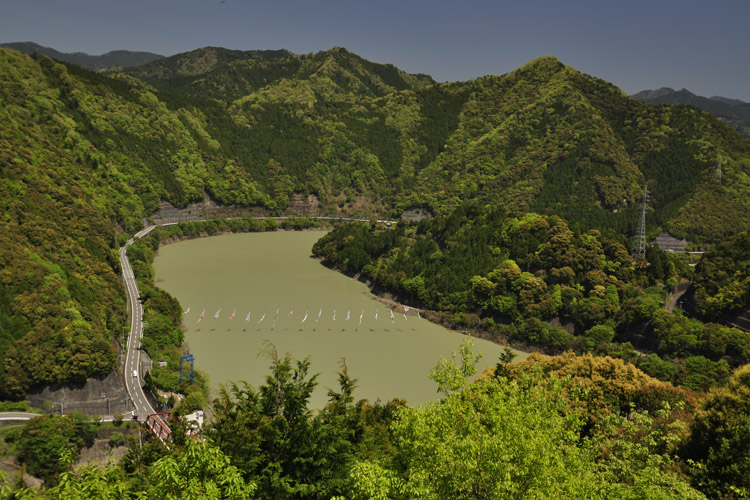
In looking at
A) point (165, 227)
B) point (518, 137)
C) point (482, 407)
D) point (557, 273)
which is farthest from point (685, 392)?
point (518, 137)

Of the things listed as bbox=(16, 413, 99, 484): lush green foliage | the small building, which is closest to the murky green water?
bbox=(16, 413, 99, 484): lush green foliage

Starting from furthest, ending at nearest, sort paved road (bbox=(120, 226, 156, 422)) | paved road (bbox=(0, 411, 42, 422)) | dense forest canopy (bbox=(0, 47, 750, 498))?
paved road (bbox=(120, 226, 156, 422)) < paved road (bbox=(0, 411, 42, 422)) < dense forest canopy (bbox=(0, 47, 750, 498))

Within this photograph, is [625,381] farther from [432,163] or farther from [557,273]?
[432,163]

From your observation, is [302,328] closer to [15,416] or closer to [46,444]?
[15,416]

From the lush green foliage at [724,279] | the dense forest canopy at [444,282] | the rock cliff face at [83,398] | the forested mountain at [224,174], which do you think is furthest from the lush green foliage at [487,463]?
the lush green foliage at [724,279]

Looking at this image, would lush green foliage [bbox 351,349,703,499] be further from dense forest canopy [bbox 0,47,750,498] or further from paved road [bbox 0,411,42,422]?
paved road [bbox 0,411,42,422]

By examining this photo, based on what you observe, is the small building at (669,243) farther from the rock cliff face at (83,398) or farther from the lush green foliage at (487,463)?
the rock cliff face at (83,398)
